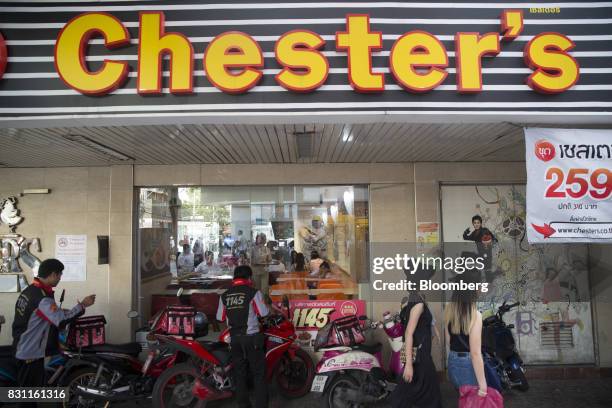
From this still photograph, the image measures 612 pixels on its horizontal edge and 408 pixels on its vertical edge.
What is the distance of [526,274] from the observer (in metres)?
7.39

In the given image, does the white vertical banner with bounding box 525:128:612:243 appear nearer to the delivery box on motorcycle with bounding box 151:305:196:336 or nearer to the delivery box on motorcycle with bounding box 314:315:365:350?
the delivery box on motorcycle with bounding box 314:315:365:350

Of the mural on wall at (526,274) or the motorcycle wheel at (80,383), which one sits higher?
the mural on wall at (526,274)

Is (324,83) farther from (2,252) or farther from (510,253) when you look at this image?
(2,252)

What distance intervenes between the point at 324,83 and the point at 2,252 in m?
6.31

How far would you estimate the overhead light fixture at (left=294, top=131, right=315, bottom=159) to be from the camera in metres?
5.47

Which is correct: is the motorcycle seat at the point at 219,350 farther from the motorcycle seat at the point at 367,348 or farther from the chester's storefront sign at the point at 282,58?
the chester's storefront sign at the point at 282,58

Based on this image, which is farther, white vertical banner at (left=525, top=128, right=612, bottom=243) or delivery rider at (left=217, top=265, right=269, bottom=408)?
delivery rider at (left=217, top=265, right=269, bottom=408)

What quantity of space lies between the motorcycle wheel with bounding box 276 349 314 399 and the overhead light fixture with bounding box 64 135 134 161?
12.8 feet

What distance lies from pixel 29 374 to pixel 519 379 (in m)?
6.26

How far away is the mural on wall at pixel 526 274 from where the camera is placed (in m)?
7.23

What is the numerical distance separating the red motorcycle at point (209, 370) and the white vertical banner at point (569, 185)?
3.47m

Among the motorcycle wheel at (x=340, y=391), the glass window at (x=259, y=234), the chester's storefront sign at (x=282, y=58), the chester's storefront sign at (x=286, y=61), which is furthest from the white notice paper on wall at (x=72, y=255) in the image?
the motorcycle wheel at (x=340, y=391)

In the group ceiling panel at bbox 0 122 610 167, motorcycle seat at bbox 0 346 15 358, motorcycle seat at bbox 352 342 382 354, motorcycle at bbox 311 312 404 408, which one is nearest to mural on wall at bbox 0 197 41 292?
ceiling panel at bbox 0 122 610 167

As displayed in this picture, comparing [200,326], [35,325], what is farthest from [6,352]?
[200,326]
